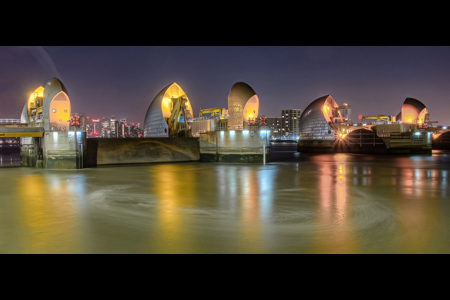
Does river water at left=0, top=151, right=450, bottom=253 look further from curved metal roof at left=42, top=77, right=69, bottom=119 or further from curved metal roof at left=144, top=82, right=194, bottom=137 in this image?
curved metal roof at left=144, top=82, right=194, bottom=137

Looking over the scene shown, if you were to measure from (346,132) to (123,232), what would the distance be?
49.2 meters

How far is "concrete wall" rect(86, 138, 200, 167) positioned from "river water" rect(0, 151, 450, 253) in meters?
15.6

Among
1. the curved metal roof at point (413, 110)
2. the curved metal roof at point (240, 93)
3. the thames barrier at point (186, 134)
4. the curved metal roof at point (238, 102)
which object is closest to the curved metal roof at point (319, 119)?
the thames barrier at point (186, 134)

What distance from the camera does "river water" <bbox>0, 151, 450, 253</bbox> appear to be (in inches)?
263

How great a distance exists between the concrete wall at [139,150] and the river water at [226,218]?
51.1 ft

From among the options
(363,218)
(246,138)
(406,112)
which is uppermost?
(406,112)

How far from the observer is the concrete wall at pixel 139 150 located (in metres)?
31.3

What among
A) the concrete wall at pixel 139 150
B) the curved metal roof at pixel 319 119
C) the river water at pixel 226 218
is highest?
the curved metal roof at pixel 319 119

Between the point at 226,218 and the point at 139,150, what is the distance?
25.4 meters

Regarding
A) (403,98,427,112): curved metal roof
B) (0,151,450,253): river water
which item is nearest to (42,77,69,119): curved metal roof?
(0,151,450,253): river water

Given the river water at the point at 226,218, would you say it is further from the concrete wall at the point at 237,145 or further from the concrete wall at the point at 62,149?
the concrete wall at the point at 237,145
